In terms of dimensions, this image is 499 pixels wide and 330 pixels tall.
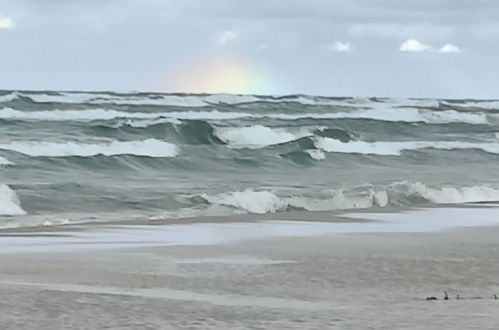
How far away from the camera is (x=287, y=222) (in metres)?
10.5

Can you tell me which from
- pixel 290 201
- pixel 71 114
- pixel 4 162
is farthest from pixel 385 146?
pixel 71 114

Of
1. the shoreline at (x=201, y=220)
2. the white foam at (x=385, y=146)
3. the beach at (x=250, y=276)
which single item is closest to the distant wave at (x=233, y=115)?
the white foam at (x=385, y=146)

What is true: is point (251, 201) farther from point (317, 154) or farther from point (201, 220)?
point (317, 154)

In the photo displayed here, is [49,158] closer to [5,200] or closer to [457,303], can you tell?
[5,200]

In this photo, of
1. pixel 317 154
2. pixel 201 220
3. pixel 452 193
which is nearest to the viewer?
pixel 201 220

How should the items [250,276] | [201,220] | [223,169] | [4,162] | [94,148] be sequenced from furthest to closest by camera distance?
[94,148] < [223,169] < [4,162] < [201,220] < [250,276]

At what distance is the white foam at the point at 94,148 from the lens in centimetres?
2428

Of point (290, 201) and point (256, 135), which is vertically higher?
point (256, 135)

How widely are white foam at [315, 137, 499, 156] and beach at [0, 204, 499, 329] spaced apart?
59.9ft

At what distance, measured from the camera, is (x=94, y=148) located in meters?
25.8

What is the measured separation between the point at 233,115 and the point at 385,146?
19404 mm

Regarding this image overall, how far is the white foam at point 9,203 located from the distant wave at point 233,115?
85.4 feet

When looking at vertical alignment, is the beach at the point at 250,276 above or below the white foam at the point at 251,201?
below

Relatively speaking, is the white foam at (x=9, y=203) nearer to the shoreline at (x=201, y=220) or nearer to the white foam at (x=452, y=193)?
the shoreline at (x=201, y=220)
